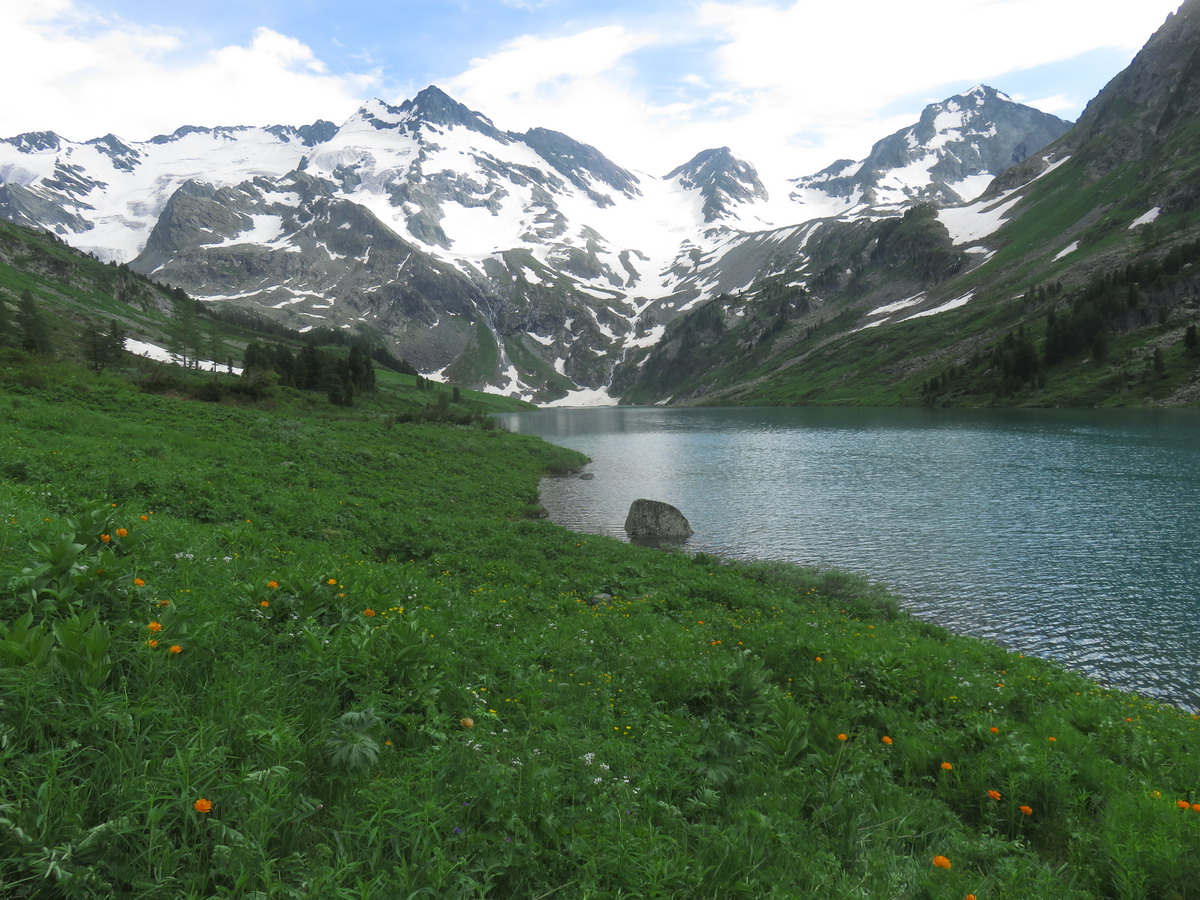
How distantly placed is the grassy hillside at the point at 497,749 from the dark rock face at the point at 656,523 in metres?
18.6

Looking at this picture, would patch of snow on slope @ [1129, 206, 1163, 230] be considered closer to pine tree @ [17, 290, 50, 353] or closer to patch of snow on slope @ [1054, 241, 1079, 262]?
patch of snow on slope @ [1054, 241, 1079, 262]

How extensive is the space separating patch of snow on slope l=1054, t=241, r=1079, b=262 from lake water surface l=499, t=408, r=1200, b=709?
13751 centimetres

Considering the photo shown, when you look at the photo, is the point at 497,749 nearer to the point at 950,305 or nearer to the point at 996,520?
the point at 996,520

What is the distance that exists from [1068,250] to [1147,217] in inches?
727

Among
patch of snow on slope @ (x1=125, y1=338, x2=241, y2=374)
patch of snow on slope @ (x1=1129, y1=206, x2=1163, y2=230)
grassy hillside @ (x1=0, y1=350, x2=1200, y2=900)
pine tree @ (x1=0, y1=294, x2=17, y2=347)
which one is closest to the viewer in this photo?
grassy hillside @ (x1=0, y1=350, x2=1200, y2=900)

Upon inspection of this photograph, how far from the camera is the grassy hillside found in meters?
4.05

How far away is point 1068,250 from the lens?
6860 inches

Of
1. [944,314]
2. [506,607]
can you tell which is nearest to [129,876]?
[506,607]

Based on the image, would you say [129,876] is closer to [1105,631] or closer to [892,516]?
[1105,631]

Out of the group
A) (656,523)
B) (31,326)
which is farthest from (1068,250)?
(31,326)

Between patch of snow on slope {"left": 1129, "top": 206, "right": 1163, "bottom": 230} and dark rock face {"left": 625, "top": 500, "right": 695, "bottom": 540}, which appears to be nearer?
dark rock face {"left": 625, "top": 500, "right": 695, "bottom": 540}

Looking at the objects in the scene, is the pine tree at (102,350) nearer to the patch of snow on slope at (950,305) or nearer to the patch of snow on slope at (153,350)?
the patch of snow on slope at (153,350)

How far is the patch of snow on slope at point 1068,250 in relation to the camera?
17150cm

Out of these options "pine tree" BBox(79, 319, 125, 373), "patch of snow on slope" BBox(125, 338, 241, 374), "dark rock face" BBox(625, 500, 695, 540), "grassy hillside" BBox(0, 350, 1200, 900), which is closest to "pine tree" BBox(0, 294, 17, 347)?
"pine tree" BBox(79, 319, 125, 373)
